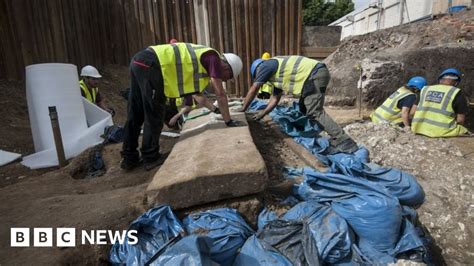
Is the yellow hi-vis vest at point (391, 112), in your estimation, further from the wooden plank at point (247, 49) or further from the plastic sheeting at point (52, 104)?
the plastic sheeting at point (52, 104)

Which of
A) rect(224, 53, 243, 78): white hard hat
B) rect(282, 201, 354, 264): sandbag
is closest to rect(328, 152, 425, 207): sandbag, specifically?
rect(282, 201, 354, 264): sandbag

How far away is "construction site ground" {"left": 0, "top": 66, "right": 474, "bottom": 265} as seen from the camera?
2.22m

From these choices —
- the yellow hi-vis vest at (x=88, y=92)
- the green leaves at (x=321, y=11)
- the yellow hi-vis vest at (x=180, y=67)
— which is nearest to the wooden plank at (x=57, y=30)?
the yellow hi-vis vest at (x=88, y=92)

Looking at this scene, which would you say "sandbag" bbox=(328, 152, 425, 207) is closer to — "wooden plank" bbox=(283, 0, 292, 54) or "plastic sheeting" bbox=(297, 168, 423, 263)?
"plastic sheeting" bbox=(297, 168, 423, 263)

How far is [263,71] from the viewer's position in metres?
3.95

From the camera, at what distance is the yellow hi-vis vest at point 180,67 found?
10.1ft

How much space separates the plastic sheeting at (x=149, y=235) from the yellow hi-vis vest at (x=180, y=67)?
143cm

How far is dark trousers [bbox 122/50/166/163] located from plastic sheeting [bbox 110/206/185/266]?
1286 millimetres

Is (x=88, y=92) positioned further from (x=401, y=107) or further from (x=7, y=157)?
(x=401, y=107)

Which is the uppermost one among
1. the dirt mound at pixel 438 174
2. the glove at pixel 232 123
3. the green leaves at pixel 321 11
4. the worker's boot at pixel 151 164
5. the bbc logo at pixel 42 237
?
the green leaves at pixel 321 11

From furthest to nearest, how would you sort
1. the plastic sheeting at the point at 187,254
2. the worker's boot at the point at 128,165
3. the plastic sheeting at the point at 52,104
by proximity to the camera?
1. the plastic sheeting at the point at 52,104
2. the worker's boot at the point at 128,165
3. the plastic sheeting at the point at 187,254

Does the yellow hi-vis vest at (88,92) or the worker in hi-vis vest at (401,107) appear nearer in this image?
the worker in hi-vis vest at (401,107)

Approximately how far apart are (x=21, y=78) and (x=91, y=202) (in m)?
4.32

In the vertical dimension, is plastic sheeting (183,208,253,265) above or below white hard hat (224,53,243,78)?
below
